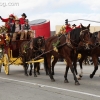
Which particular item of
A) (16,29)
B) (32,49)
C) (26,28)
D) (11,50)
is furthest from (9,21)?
(32,49)

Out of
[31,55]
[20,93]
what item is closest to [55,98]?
[20,93]

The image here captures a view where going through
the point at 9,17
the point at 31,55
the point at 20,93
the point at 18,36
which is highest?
the point at 9,17

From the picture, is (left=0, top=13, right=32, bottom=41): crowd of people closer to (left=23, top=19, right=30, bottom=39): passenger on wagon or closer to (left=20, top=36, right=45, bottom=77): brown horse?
(left=23, top=19, right=30, bottom=39): passenger on wagon

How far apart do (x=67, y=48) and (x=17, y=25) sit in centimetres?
606

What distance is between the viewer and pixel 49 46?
11797 millimetres

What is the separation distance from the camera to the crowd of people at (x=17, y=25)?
15.0 metres

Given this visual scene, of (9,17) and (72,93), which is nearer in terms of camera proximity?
(72,93)

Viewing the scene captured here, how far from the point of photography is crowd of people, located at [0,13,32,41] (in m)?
15.0

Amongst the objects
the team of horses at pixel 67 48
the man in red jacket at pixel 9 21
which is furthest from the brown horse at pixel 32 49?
the man in red jacket at pixel 9 21

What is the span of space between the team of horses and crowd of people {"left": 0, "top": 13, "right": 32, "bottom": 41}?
0.48 metres

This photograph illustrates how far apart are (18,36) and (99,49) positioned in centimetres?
579

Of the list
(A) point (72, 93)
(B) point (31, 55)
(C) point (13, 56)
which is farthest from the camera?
(C) point (13, 56)

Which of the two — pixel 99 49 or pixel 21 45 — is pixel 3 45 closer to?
pixel 21 45

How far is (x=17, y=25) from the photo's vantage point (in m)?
15.4
